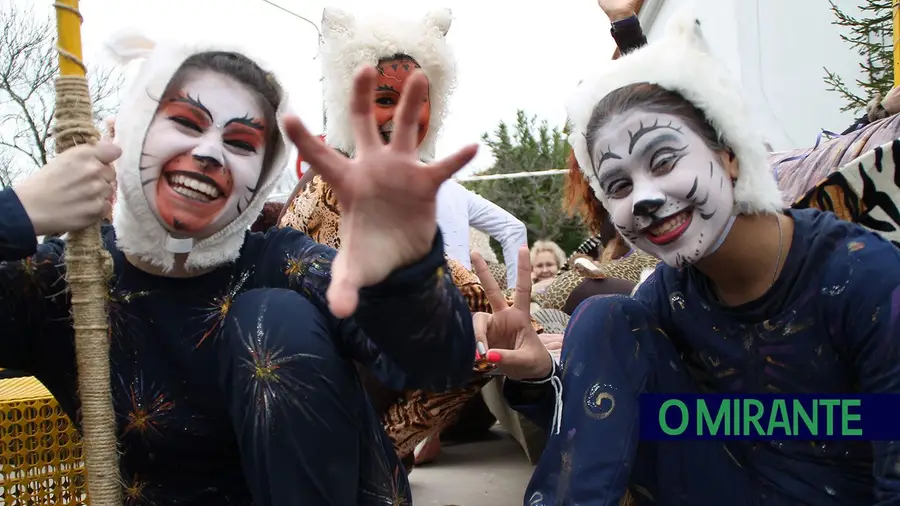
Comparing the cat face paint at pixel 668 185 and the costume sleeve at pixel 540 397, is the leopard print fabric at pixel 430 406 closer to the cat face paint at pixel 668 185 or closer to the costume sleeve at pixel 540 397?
the costume sleeve at pixel 540 397

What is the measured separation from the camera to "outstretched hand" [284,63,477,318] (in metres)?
0.96

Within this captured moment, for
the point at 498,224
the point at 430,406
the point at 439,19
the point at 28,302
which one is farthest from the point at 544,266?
the point at 28,302

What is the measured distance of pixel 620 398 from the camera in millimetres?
1380

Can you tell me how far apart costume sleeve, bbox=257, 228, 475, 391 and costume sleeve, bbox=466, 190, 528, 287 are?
1713 millimetres

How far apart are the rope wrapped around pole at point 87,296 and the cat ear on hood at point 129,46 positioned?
0.51ft

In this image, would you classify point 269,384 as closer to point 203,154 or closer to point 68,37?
point 203,154

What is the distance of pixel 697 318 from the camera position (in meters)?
1.51

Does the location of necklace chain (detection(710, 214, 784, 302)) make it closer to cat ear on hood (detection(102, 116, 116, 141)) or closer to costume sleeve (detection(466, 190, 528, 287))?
cat ear on hood (detection(102, 116, 116, 141))

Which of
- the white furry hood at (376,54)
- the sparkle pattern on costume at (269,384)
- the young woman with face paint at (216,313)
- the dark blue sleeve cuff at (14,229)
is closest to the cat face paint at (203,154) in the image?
the young woman with face paint at (216,313)

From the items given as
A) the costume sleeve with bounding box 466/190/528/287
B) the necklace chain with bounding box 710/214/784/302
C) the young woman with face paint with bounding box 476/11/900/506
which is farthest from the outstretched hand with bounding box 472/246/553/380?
the costume sleeve with bounding box 466/190/528/287

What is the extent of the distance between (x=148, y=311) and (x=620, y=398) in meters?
0.92

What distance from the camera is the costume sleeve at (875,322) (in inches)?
48.0

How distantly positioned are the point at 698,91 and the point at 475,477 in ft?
5.89

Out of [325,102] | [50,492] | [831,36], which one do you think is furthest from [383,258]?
[831,36]
